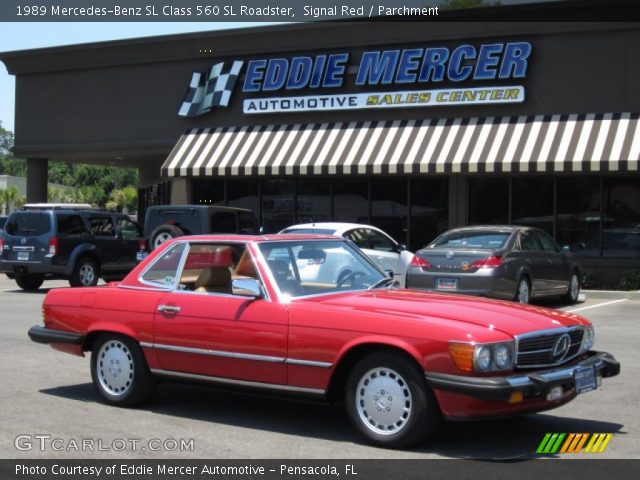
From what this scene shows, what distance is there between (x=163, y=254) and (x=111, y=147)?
20.8m

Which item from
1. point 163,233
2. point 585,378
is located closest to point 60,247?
point 163,233

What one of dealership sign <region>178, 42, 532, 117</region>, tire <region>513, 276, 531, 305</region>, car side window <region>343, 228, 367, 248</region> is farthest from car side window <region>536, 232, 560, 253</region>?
dealership sign <region>178, 42, 532, 117</region>

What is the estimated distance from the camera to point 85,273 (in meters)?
20.4

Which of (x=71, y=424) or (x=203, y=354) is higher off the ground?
(x=203, y=354)

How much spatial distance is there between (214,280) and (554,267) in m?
10.6

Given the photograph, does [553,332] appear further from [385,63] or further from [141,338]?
[385,63]

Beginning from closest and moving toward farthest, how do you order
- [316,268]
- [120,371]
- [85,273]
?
[316,268] → [120,371] → [85,273]

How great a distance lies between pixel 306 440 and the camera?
6871 mm

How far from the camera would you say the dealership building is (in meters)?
21.8

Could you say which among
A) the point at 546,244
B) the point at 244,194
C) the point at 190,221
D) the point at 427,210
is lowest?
the point at 546,244

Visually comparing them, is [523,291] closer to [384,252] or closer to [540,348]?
[384,252]

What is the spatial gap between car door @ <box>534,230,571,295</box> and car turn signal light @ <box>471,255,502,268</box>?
189cm

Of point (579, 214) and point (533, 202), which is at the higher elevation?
point (533, 202)

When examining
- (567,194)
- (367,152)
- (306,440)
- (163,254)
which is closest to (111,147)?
(367,152)
